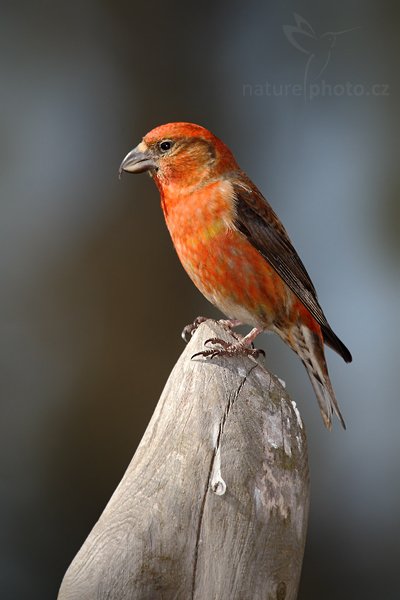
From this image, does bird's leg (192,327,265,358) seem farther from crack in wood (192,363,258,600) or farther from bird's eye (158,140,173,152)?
bird's eye (158,140,173,152)

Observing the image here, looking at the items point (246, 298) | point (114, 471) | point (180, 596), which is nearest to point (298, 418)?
point (180, 596)

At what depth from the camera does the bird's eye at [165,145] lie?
4.08 metres

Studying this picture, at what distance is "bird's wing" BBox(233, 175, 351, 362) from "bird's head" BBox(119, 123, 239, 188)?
160 millimetres

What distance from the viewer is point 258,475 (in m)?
2.67

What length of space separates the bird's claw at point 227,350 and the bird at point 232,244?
1.83 ft

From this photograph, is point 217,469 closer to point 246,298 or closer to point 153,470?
point 153,470

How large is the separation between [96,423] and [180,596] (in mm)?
3283

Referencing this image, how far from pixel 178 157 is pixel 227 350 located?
51.1 inches

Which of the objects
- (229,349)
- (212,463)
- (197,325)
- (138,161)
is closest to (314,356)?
(197,325)

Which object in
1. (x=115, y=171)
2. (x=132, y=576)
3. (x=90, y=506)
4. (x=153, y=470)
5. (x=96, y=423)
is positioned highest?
(x=115, y=171)

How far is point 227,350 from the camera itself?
316 centimetres

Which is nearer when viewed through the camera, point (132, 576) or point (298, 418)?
point (132, 576)

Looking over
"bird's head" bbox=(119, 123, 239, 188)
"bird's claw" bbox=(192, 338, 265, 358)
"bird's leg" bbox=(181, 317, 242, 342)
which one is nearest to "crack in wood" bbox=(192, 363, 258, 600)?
"bird's claw" bbox=(192, 338, 265, 358)

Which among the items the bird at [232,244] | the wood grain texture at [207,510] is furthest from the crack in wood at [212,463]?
the bird at [232,244]
